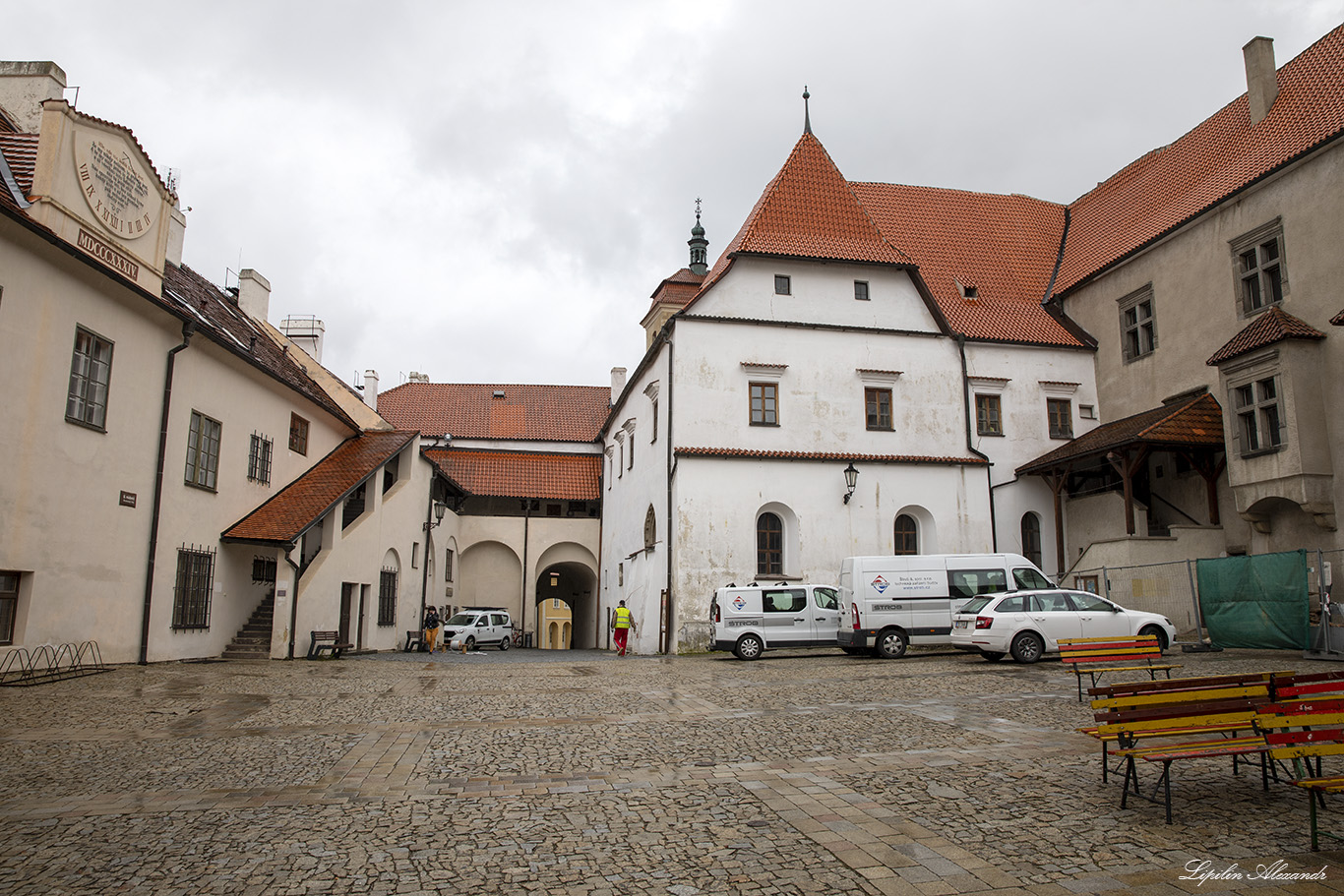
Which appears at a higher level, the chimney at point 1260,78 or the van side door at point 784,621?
the chimney at point 1260,78

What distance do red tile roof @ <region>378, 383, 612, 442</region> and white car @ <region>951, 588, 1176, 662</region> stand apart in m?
29.5

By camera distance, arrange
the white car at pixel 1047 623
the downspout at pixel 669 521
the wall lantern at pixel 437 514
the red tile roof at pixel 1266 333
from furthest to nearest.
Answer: the wall lantern at pixel 437 514
the downspout at pixel 669 521
the red tile roof at pixel 1266 333
the white car at pixel 1047 623

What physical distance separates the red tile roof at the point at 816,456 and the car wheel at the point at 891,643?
22.3ft

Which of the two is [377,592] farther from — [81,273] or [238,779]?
[238,779]

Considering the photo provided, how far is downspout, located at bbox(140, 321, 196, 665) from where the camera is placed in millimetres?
17625

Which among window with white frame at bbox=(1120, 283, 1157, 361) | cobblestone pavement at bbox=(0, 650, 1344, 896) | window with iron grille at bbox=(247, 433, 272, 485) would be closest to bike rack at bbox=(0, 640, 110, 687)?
cobblestone pavement at bbox=(0, 650, 1344, 896)

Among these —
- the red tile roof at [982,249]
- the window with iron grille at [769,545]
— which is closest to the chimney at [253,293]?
the window with iron grille at [769,545]

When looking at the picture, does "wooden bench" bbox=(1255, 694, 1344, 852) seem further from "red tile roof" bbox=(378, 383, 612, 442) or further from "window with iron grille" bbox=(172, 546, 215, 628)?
"red tile roof" bbox=(378, 383, 612, 442)

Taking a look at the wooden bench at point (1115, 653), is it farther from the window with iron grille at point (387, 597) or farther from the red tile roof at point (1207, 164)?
the window with iron grille at point (387, 597)

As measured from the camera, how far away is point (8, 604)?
47.8 ft

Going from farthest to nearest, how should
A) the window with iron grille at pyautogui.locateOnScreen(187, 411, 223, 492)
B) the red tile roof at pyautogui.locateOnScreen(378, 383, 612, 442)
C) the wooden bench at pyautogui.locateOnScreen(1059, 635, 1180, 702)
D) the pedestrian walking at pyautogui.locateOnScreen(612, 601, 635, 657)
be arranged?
the red tile roof at pyautogui.locateOnScreen(378, 383, 612, 442)
the pedestrian walking at pyautogui.locateOnScreen(612, 601, 635, 657)
the window with iron grille at pyautogui.locateOnScreen(187, 411, 223, 492)
the wooden bench at pyautogui.locateOnScreen(1059, 635, 1180, 702)

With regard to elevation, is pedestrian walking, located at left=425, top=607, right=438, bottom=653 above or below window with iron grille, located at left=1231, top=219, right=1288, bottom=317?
below

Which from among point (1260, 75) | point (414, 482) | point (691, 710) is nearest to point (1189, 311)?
point (1260, 75)

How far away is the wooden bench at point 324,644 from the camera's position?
22.0 m
